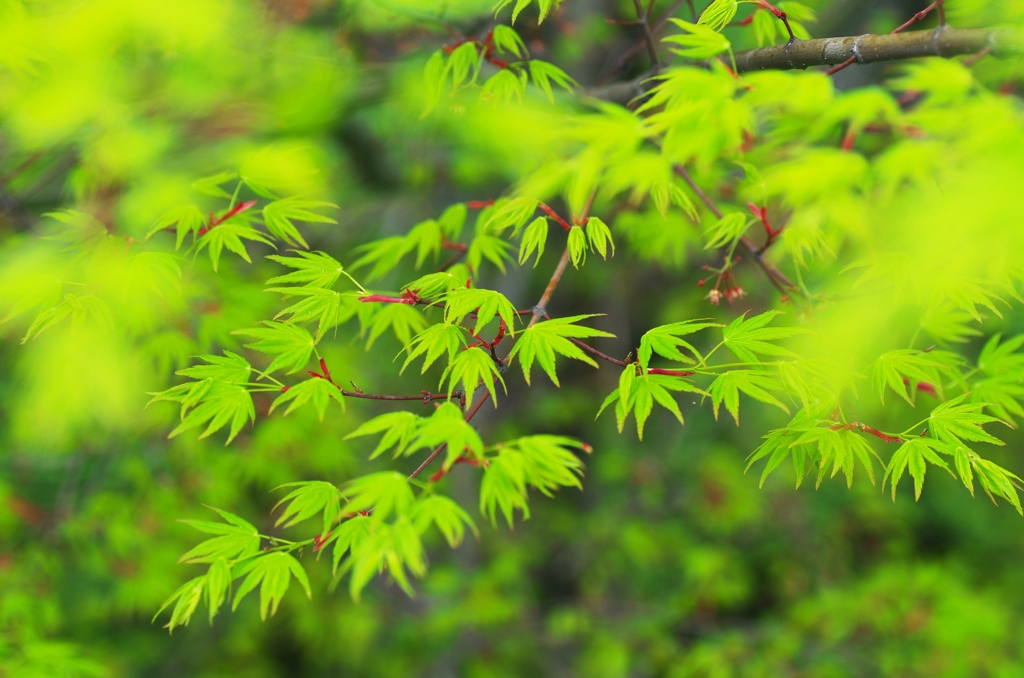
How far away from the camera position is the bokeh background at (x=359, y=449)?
1.98 m

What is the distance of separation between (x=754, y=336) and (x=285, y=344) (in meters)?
1.06

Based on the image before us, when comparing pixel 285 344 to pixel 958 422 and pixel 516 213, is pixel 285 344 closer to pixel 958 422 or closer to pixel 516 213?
pixel 516 213

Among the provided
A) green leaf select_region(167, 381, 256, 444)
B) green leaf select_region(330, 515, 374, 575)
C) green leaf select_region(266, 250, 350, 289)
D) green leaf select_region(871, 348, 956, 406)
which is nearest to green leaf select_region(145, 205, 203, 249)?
green leaf select_region(266, 250, 350, 289)

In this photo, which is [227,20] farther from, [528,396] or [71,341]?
[528,396]

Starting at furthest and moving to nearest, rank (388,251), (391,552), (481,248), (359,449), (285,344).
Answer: (359,449), (388,251), (481,248), (285,344), (391,552)

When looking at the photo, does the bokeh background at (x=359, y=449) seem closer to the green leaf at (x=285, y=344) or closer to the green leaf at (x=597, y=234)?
the green leaf at (x=597, y=234)

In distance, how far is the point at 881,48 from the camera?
1378 millimetres

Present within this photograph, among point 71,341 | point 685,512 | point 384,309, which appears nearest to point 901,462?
point 384,309

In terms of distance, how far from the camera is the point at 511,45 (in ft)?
5.72

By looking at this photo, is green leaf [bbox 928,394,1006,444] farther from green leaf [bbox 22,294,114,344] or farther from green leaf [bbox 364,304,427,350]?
green leaf [bbox 22,294,114,344]

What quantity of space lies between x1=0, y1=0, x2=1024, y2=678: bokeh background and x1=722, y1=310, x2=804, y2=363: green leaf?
0.70 m

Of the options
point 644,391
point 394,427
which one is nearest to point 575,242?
point 644,391

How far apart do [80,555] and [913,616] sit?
4.43 m

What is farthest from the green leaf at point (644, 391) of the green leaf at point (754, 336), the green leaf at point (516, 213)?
the green leaf at point (516, 213)
